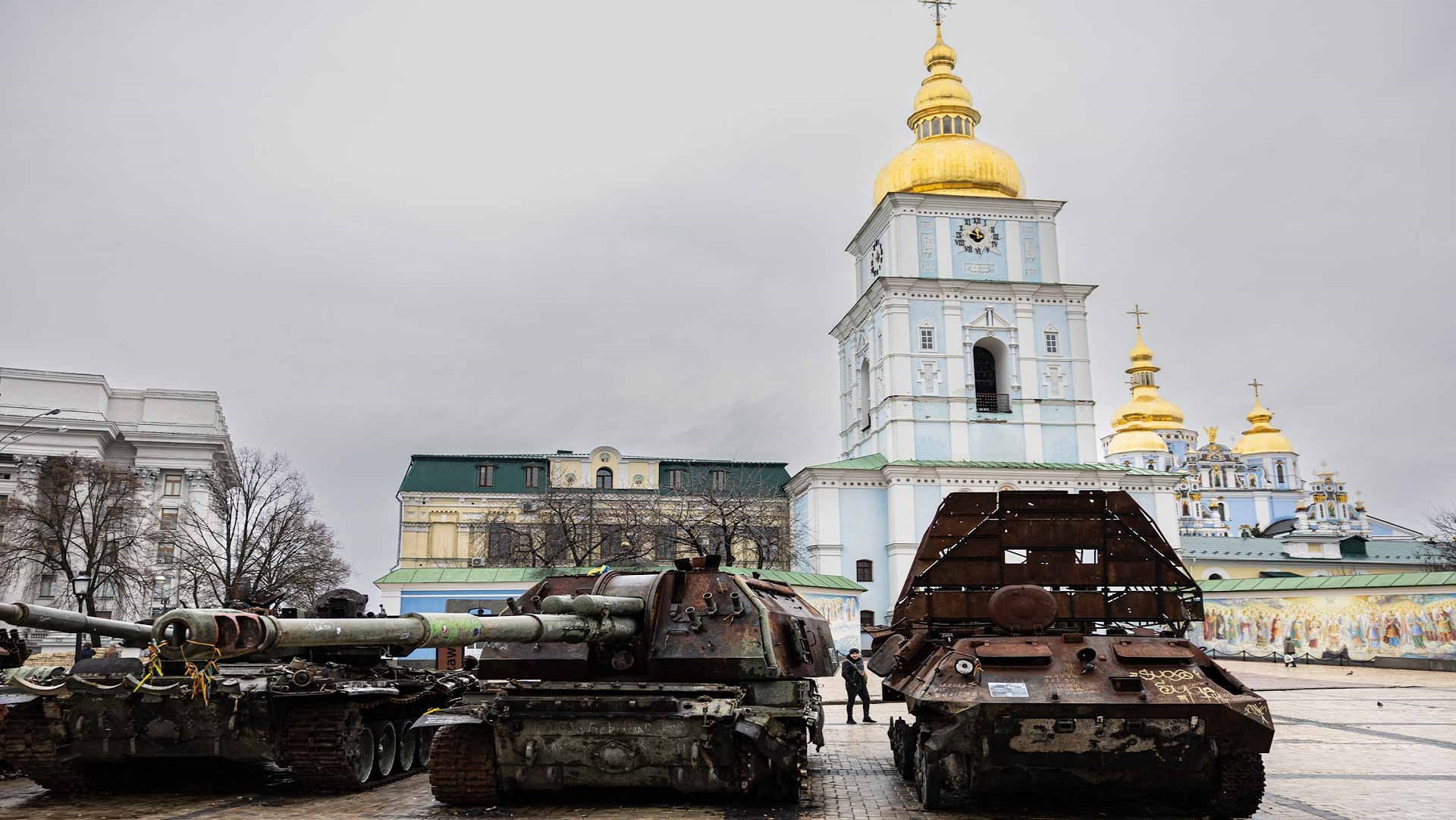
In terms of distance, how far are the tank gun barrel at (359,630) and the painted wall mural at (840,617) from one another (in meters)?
28.8

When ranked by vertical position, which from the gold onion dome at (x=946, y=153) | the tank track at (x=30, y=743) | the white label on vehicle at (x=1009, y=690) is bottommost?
the tank track at (x=30, y=743)

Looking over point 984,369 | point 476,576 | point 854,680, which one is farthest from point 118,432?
point 854,680

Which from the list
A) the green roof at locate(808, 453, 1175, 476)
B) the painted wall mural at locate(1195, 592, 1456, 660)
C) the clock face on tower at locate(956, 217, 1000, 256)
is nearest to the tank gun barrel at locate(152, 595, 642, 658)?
the painted wall mural at locate(1195, 592, 1456, 660)

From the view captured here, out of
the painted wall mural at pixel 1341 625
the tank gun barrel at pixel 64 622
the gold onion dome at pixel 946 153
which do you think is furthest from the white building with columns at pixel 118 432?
the tank gun barrel at pixel 64 622

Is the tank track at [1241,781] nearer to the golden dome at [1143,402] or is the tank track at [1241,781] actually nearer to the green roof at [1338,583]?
the green roof at [1338,583]

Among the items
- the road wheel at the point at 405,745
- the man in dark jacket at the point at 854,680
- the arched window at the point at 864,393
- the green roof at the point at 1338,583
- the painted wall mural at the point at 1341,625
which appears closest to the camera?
the road wheel at the point at 405,745

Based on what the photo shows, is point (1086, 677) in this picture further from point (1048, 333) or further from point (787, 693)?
point (1048, 333)

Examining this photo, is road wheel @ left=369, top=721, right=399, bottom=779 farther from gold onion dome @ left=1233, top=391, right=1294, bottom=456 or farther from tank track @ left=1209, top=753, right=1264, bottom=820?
gold onion dome @ left=1233, top=391, right=1294, bottom=456

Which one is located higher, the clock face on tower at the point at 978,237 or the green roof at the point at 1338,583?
the clock face on tower at the point at 978,237

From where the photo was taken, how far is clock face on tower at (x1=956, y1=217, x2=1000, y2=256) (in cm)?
4556

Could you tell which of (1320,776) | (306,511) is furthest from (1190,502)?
(1320,776)

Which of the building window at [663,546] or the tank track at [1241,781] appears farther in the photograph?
the building window at [663,546]

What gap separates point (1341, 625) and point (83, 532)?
41.3 meters

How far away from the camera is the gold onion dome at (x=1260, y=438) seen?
90.8 m
